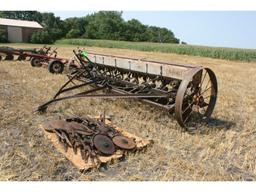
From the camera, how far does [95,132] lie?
421cm

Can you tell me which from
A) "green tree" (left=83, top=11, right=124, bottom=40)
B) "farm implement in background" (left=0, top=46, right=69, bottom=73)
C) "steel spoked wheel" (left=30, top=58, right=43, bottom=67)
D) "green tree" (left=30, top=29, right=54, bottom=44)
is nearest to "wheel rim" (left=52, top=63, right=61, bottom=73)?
"farm implement in background" (left=0, top=46, right=69, bottom=73)

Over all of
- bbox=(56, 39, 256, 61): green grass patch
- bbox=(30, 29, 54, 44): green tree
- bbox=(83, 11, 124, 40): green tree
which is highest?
bbox=(83, 11, 124, 40): green tree

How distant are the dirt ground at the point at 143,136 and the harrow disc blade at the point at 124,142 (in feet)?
0.53

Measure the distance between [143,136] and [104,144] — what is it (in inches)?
35.1

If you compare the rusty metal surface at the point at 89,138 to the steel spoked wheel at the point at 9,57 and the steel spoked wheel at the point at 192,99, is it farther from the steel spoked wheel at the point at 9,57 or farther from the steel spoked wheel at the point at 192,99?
the steel spoked wheel at the point at 9,57

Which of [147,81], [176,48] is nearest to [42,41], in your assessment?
[176,48]

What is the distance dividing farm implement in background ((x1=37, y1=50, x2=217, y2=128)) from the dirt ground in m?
0.29

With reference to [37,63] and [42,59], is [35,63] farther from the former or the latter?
[42,59]

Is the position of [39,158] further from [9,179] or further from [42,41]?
[42,41]

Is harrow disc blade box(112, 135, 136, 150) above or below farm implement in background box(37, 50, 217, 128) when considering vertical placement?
below

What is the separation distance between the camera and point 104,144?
396cm

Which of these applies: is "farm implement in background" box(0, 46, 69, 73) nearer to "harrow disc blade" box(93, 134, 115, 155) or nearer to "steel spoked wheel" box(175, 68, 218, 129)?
"steel spoked wheel" box(175, 68, 218, 129)

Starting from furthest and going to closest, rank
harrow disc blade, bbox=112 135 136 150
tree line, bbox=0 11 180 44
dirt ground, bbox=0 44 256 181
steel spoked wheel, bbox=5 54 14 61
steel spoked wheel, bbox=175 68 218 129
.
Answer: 1. tree line, bbox=0 11 180 44
2. steel spoked wheel, bbox=5 54 14 61
3. steel spoked wheel, bbox=175 68 218 129
4. harrow disc blade, bbox=112 135 136 150
5. dirt ground, bbox=0 44 256 181

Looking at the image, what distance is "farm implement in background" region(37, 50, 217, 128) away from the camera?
504 centimetres
